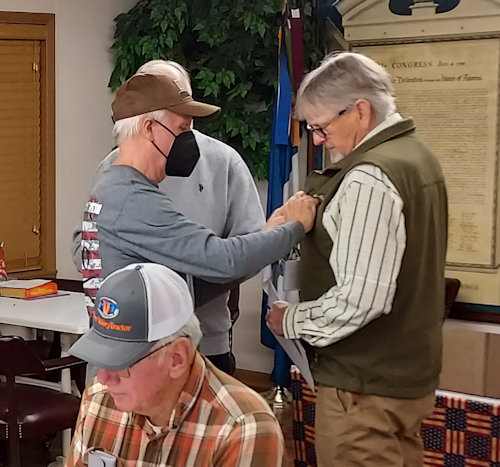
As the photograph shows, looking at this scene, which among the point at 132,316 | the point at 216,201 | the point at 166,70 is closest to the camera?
the point at 132,316

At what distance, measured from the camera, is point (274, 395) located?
491 centimetres

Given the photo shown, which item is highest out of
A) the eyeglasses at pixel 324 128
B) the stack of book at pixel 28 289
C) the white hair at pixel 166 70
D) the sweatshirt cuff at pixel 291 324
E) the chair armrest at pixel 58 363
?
the white hair at pixel 166 70

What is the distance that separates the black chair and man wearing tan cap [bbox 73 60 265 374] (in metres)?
0.89

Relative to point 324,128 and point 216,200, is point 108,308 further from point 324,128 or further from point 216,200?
point 216,200

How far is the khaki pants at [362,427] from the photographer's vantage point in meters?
2.09

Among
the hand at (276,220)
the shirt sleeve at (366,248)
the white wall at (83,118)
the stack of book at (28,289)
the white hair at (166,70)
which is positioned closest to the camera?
the shirt sleeve at (366,248)

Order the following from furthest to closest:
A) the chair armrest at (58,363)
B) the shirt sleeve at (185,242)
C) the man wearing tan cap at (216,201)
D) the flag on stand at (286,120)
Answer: the flag on stand at (286,120) → the chair armrest at (58,363) → the man wearing tan cap at (216,201) → the shirt sleeve at (185,242)

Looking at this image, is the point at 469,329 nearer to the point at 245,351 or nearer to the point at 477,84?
the point at 477,84

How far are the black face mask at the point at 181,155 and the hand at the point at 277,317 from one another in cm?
40

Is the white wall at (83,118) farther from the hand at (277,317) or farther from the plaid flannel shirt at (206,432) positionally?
the plaid flannel shirt at (206,432)

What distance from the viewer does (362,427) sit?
209 centimetres

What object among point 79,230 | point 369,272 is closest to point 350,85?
point 369,272

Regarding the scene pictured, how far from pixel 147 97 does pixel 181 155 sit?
169 millimetres

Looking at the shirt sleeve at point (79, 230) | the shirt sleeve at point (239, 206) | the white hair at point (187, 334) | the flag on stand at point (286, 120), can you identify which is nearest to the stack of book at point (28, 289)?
the flag on stand at point (286, 120)
